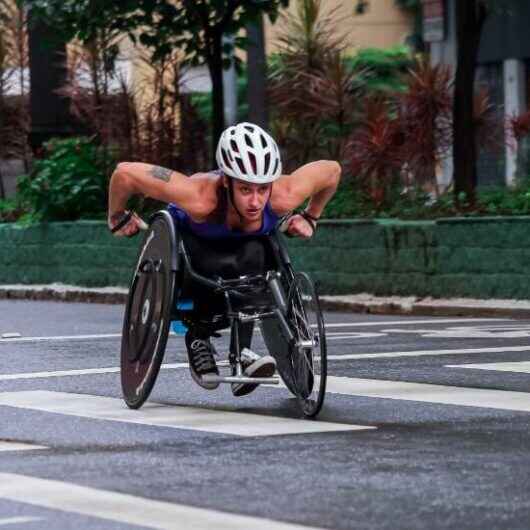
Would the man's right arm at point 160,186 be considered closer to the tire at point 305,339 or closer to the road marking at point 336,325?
the tire at point 305,339

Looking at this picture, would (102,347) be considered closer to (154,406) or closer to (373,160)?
(154,406)

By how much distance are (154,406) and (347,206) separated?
11.6 m

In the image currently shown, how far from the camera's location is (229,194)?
31.4 feet

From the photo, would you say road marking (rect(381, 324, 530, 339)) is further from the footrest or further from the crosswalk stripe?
the footrest

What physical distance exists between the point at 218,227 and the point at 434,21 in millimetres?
11724

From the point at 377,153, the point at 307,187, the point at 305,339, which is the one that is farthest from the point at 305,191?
the point at 377,153

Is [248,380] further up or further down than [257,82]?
further down

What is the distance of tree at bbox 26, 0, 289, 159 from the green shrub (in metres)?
2.35

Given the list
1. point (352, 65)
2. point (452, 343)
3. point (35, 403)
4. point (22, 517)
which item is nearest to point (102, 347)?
point (452, 343)

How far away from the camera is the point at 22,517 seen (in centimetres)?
672

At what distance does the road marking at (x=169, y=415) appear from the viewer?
8.91 meters

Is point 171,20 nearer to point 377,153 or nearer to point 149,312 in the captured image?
point 377,153

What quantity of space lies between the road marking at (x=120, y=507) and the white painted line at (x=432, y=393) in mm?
2866

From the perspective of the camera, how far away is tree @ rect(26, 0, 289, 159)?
71.6ft
